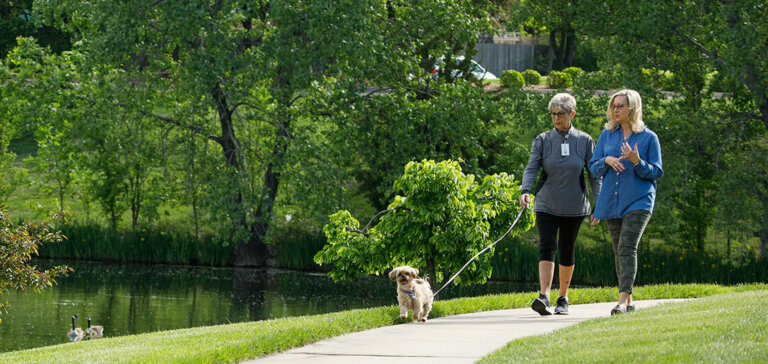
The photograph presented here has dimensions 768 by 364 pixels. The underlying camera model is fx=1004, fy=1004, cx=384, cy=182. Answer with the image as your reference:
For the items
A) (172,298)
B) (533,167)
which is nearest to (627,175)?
(533,167)

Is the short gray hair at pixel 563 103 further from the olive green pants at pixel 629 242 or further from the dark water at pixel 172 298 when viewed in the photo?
the dark water at pixel 172 298

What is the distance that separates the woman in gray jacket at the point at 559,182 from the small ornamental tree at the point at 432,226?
2316 millimetres

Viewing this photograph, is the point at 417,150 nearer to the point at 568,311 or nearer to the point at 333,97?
the point at 333,97

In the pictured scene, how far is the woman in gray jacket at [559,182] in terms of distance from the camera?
8.70 meters

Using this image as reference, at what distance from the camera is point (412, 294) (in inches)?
346

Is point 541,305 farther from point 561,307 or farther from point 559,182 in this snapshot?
point 559,182

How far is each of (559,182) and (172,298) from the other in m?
13.3

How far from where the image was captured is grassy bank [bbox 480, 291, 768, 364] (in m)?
5.90

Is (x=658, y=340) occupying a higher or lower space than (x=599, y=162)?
lower

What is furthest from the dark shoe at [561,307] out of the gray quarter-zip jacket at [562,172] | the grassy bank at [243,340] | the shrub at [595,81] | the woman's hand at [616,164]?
the shrub at [595,81]

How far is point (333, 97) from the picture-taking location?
21.7 meters

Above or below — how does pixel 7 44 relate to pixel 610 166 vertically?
above

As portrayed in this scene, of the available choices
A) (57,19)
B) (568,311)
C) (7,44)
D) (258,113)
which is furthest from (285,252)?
(7,44)

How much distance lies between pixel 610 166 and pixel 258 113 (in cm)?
1553
